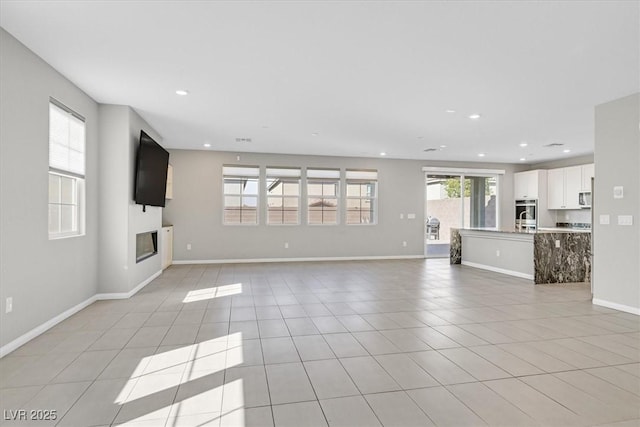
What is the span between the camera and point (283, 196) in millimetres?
8516

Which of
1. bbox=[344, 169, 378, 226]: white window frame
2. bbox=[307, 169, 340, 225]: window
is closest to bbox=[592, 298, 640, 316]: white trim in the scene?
bbox=[344, 169, 378, 226]: white window frame

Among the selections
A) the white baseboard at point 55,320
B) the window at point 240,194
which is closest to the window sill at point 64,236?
the white baseboard at point 55,320

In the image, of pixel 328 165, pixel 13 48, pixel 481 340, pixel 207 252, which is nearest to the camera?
pixel 13 48

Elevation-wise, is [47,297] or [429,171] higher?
[429,171]

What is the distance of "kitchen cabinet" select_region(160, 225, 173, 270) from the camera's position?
694cm

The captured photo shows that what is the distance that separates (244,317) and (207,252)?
14.8 ft

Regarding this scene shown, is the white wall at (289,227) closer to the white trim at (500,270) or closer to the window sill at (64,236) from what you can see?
the white trim at (500,270)

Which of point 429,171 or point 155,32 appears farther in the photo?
point 429,171

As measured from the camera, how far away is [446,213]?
9.85 metres

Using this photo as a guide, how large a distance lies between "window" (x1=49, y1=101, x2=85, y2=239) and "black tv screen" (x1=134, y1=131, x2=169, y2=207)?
0.81m

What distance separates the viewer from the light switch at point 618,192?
4.23 m

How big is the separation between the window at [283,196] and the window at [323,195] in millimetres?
327

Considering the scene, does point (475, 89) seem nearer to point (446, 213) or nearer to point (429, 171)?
point (429, 171)

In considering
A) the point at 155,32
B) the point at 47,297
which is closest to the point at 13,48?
the point at 155,32
